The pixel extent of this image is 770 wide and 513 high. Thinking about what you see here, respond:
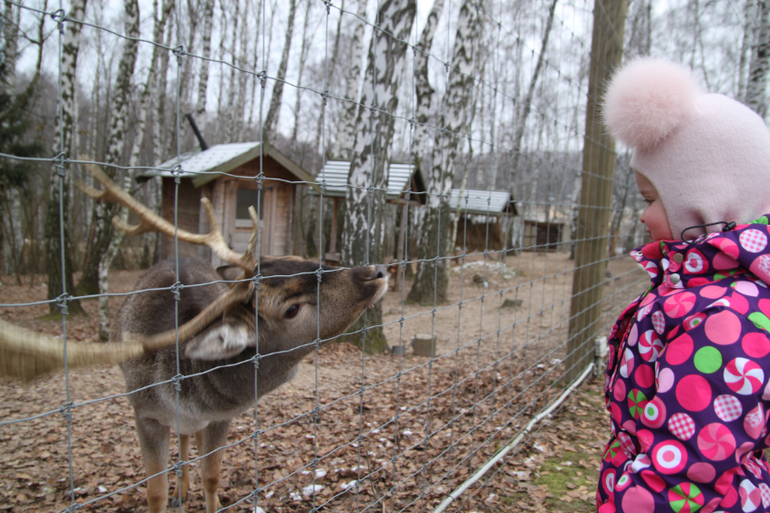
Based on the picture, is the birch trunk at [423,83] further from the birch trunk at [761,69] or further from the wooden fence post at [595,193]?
the birch trunk at [761,69]

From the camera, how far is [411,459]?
3760mm

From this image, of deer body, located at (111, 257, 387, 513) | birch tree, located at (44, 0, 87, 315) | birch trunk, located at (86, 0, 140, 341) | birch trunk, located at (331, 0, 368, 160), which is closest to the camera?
deer body, located at (111, 257, 387, 513)

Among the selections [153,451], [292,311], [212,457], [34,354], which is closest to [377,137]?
[292,311]

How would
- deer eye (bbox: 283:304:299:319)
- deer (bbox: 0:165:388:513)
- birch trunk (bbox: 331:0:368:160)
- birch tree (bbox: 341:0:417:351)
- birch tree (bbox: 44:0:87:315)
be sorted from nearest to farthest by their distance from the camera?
deer (bbox: 0:165:388:513) < deer eye (bbox: 283:304:299:319) < birch tree (bbox: 341:0:417:351) < birch tree (bbox: 44:0:87:315) < birch trunk (bbox: 331:0:368:160)

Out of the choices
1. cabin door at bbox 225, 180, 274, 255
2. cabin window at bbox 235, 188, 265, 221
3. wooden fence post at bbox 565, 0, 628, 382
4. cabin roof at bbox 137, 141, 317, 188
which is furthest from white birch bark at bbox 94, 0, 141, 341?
wooden fence post at bbox 565, 0, 628, 382

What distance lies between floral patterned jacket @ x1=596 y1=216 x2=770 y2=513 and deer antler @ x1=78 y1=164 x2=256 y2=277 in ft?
5.22

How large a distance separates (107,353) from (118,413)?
3633 millimetres

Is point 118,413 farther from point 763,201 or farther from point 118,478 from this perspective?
point 763,201

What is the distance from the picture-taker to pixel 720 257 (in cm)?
137

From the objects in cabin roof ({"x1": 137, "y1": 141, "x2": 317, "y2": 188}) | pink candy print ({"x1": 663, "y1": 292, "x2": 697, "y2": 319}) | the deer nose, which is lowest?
the deer nose

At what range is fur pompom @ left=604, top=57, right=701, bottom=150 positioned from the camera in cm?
155

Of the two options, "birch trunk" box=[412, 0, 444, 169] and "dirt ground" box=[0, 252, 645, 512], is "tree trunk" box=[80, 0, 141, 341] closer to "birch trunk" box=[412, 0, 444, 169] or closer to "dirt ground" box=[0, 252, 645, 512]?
"dirt ground" box=[0, 252, 645, 512]

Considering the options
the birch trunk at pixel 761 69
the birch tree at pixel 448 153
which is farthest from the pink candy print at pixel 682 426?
the birch tree at pixel 448 153

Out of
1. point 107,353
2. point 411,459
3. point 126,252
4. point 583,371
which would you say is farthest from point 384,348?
point 126,252
